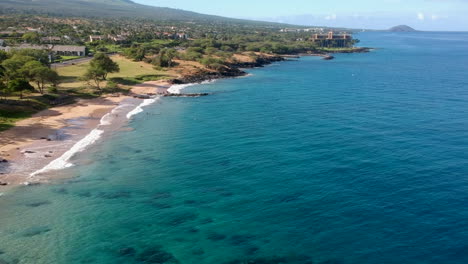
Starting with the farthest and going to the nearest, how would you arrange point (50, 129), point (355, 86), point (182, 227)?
1. point (355, 86)
2. point (50, 129)
3. point (182, 227)

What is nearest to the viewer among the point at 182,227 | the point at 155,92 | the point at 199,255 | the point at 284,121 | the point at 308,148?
the point at 199,255

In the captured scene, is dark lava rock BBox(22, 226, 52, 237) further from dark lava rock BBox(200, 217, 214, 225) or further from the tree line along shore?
the tree line along shore

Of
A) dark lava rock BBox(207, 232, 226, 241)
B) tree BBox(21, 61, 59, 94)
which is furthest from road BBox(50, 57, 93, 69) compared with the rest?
dark lava rock BBox(207, 232, 226, 241)

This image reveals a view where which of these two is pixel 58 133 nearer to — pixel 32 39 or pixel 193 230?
pixel 193 230

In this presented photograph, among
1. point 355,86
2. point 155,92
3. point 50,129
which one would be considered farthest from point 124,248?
point 355,86

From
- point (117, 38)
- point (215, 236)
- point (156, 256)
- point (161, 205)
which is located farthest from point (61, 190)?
point (117, 38)

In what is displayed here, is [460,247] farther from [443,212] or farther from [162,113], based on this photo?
[162,113]

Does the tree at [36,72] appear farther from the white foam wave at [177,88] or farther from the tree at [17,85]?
the white foam wave at [177,88]

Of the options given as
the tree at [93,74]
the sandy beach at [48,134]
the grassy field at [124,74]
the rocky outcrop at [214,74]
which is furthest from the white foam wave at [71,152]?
the rocky outcrop at [214,74]
